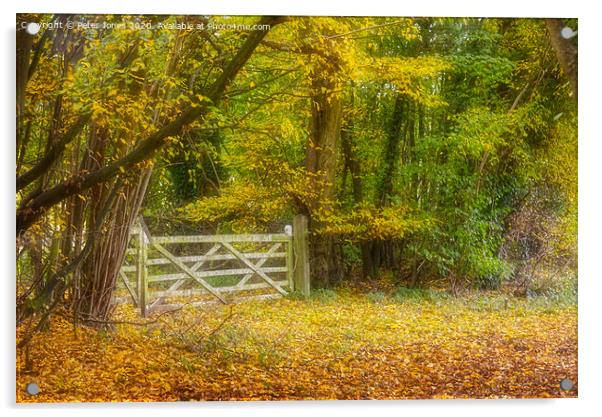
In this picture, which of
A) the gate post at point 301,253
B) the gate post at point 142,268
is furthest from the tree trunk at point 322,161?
the gate post at point 142,268

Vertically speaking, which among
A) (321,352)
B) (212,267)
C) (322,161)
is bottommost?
(321,352)

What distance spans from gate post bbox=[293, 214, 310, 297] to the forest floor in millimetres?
121

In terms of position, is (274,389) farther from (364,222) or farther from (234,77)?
(234,77)

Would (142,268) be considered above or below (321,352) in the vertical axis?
above

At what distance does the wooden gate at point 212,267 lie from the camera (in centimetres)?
536

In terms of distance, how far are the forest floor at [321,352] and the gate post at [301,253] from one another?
121mm

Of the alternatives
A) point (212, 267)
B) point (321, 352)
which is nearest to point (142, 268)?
point (212, 267)

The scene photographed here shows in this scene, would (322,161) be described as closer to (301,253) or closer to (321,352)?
(301,253)

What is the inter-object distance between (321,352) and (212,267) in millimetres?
965

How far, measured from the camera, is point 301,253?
5484 mm

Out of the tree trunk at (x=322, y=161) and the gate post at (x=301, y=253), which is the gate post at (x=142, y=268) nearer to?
the gate post at (x=301, y=253)

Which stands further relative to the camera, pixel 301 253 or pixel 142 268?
pixel 301 253
